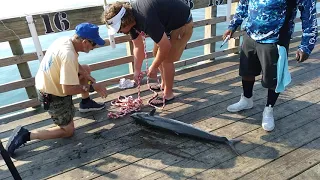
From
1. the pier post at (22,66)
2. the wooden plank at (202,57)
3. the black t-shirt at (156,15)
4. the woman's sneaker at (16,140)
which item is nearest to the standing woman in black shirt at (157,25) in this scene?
the black t-shirt at (156,15)

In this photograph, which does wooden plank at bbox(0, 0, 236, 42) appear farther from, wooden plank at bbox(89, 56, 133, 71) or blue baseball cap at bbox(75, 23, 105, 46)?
blue baseball cap at bbox(75, 23, 105, 46)

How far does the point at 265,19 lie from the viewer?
9.39 ft

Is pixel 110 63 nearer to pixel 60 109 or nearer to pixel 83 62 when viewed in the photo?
pixel 60 109

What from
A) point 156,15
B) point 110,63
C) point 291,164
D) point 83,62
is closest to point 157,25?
point 156,15

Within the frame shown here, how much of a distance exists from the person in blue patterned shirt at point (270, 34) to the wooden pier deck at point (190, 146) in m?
0.35

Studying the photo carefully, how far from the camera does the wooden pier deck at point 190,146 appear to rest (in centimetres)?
267

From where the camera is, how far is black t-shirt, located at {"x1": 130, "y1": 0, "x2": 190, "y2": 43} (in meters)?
3.05

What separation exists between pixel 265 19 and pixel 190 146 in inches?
62.0

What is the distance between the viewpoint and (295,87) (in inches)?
164

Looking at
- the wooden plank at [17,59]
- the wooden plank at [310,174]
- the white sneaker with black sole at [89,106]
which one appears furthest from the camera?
the white sneaker with black sole at [89,106]

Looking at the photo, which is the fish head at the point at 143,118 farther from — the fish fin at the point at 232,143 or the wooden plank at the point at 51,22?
the wooden plank at the point at 51,22

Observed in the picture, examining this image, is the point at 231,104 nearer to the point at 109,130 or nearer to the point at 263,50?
the point at 263,50

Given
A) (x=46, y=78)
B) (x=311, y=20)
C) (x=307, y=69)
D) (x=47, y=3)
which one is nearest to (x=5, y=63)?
(x=46, y=78)

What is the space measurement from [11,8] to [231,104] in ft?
51.8
